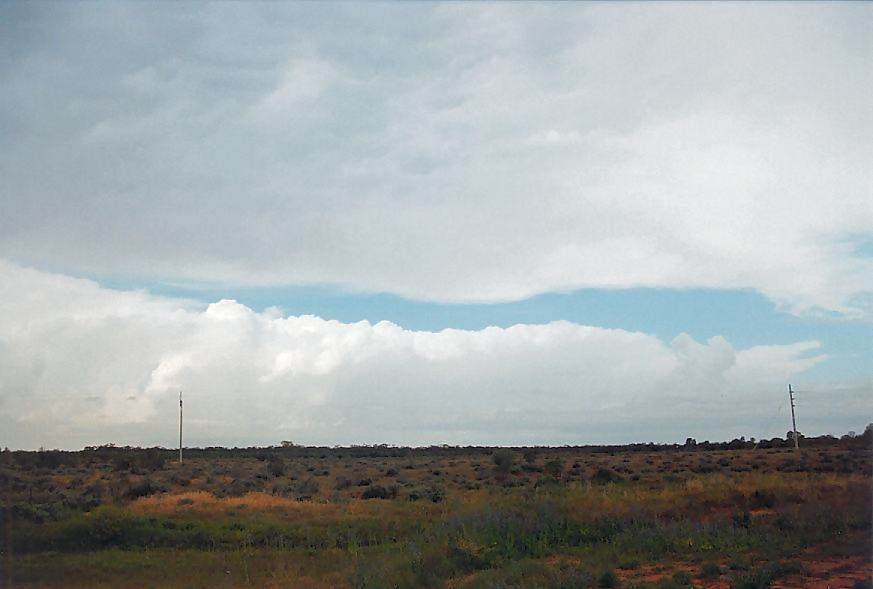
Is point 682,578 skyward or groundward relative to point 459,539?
groundward

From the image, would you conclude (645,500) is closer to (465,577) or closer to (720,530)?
(720,530)

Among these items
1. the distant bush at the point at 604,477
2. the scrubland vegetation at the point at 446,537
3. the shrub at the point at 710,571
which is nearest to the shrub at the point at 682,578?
the scrubland vegetation at the point at 446,537

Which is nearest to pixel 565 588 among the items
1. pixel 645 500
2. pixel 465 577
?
pixel 465 577

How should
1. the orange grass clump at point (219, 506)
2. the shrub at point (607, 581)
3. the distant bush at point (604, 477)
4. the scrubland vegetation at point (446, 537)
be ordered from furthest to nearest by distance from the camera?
the distant bush at point (604, 477) → the orange grass clump at point (219, 506) → the scrubland vegetation at point (446, 537) → the shrub at point (607, 581)

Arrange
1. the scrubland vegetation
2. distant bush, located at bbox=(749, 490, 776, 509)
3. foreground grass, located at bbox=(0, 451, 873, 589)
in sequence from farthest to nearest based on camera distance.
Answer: distant bush, located at bbox=(749, 490, 776, 509)
foreground grass, located at bbox=(0, 451, 873, 589)
the scrubland vegetation

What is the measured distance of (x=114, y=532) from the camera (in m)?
27.8

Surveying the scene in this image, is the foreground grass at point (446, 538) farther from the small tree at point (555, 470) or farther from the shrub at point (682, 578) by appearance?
the small tree at point (555, 470)

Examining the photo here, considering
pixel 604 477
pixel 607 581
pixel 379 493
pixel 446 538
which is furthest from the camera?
pixel 604 477

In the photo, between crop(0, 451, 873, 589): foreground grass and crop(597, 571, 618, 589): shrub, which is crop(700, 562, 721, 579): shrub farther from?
crop(597, 571, 618, 589): shrub

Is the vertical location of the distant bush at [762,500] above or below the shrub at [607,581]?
above

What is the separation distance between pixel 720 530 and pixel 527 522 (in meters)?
5.17

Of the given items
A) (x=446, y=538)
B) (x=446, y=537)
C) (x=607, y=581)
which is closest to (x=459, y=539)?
(x=446, y=538)

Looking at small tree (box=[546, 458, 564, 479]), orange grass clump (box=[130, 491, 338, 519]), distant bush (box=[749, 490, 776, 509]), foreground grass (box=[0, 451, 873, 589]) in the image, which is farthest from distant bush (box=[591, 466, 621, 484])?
distant bush (box=[749, 490, 776, 509])

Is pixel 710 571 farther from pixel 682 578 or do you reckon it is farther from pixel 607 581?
pixel 607 581
